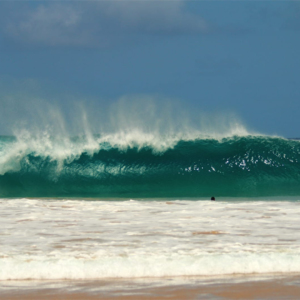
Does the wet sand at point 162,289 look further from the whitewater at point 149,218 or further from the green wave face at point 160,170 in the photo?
the green wave face at point 160,170

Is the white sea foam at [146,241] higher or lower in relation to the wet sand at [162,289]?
higher

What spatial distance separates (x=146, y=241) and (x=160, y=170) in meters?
9.88

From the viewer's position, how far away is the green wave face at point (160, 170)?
1345 centimetres

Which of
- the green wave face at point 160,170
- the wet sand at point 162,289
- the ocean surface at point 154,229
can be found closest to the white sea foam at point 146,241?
the ocean surface at point 154,229

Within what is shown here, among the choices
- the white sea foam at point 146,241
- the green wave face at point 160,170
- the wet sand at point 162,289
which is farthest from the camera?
the green wave face at point 160,170

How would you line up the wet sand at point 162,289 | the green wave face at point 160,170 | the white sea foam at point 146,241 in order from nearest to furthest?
the wet sand at point 162,289 → the white sea foam at point 146,241 → the green wave face at point 160,170

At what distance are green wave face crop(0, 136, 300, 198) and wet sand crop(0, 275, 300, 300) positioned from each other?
29.6ft

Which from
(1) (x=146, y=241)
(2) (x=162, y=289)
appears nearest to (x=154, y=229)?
(1) (x=146, y=241)

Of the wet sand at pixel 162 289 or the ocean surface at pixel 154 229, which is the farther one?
the ocean surface at pixel 154 229

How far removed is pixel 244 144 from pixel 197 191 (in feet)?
10.4

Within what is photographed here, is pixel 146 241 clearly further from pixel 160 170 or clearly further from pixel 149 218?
pixel 160 170

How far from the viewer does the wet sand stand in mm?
3124

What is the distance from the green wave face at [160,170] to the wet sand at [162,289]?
9.02m

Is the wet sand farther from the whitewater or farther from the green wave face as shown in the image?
the green wave face
